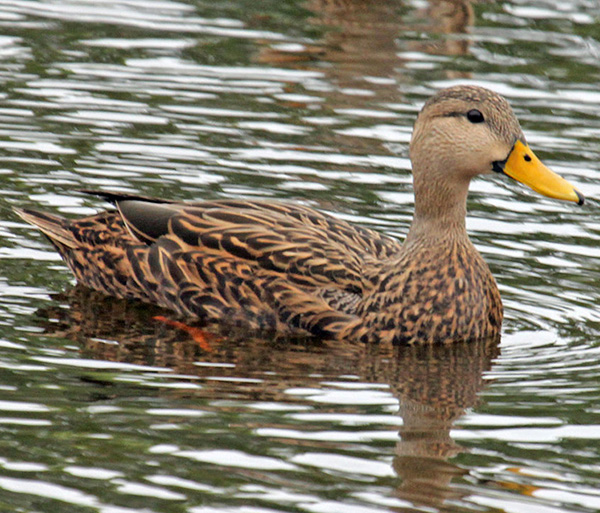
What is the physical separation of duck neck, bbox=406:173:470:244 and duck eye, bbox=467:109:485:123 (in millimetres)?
422

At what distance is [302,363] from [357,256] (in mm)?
1186

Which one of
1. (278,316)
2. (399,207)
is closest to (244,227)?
(278,316)

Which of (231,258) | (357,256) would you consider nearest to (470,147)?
(357,256)

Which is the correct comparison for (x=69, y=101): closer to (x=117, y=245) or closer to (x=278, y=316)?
(x=117, y=245)

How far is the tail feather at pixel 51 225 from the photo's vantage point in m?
10.4

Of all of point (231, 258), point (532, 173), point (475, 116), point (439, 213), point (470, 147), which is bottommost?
point (231, 258)

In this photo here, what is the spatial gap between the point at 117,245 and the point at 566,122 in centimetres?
547

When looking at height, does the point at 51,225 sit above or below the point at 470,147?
below

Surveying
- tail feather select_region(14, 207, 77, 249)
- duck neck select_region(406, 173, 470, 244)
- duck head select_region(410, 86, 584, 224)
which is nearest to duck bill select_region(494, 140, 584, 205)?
duck head select_region(410, 86, 584, 224)

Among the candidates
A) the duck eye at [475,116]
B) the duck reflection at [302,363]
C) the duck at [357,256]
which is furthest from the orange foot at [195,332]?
the duck eye at [475,116]

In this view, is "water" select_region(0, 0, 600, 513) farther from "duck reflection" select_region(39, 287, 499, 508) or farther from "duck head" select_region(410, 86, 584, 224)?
"duck head" select_region(410, 86, 584, 224)

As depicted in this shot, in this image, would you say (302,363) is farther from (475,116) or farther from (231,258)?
(475,116)

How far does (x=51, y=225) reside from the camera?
10.4 metres

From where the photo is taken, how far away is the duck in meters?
9.26
